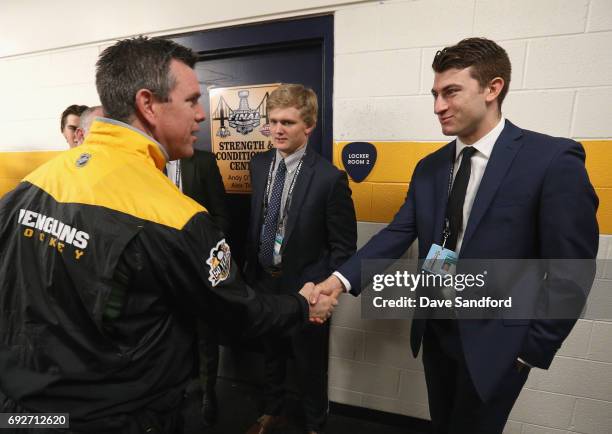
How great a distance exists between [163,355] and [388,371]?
148 cm

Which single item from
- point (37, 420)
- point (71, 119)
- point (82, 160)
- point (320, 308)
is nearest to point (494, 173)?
point (320, 308)

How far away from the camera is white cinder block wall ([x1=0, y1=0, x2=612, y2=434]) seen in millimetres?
1507

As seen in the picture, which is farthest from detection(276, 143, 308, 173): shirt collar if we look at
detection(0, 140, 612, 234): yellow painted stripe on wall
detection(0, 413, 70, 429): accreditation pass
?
detection(0, 413, 70, 429): accreditation pass

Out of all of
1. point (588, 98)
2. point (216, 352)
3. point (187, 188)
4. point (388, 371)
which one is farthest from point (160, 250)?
point (588, 98)

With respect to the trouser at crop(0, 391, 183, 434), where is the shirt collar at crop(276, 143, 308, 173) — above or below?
above

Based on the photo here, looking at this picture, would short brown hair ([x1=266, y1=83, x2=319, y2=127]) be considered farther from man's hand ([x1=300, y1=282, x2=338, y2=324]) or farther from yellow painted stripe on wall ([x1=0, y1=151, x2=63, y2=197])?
yellow painted stripe on wall ([x1=0, y1=151, x2=63, y2=197])

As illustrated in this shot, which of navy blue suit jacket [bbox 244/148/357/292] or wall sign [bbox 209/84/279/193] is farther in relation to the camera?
wall sign [bbox 209/84/279/193]

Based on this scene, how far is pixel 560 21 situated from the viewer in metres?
1.49

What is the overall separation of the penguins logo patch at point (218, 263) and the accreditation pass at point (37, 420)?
1.62 ft

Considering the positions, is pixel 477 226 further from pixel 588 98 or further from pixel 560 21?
pixel 560 21

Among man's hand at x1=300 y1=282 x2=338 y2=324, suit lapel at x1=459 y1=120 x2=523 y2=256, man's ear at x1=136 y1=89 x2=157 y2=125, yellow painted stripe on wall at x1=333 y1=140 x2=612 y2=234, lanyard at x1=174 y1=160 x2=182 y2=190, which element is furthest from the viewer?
lanyard at x1=174 y1=160 x2=182 y2=190

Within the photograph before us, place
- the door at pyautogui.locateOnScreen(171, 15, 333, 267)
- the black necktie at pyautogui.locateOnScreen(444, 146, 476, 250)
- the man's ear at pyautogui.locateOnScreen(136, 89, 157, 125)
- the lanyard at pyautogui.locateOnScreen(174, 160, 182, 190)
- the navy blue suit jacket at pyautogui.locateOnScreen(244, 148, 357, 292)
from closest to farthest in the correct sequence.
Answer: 1. the man's ear at pyautogui.locateOnScreen(136, 89, 157, 125)
2. the black necktie at pyautogui.locateOnScreen(444, 146, 476, 250)
3. the navy blue suit jacket at pyautogui.locateOnScreen(244, 148, 357, 292)
4. the door at pyautogui.locateOnScreen(171, 15, 333, 267)
5. the lanyard at pyautogui.locateOnScreen(174, 160, 182, 190)

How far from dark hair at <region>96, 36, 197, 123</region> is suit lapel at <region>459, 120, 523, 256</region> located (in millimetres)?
1032

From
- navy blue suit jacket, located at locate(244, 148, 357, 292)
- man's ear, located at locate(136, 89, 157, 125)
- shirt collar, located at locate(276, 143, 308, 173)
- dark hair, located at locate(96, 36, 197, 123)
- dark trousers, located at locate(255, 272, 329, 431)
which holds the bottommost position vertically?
dark trousers, located at locate(255, 272, 329, 431)
